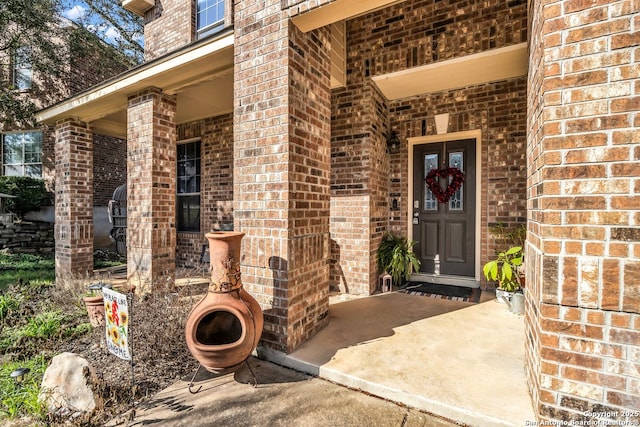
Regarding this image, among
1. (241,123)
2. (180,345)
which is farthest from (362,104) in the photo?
(180,345)

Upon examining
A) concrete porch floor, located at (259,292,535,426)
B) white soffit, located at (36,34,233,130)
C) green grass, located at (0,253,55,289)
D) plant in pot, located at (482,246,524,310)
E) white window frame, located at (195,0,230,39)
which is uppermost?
white window frame, located at (195,0,230,39)

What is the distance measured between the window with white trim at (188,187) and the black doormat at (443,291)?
4570mm

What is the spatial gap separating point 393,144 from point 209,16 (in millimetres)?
4864

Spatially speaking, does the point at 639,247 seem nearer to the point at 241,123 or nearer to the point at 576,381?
the point at 576,381

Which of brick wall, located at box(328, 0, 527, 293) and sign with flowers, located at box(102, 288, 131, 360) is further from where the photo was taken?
brick wall, located at box(328, 0, 527, 293)

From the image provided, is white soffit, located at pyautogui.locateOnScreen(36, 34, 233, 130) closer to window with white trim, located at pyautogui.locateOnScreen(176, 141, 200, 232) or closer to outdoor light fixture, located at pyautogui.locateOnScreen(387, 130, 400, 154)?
window with white trim, located at pyautogui.locateOnScreen(176, 141, 200, 232)

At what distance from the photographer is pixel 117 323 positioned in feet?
7.50

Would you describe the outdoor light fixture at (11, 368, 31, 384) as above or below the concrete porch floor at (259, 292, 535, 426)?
below

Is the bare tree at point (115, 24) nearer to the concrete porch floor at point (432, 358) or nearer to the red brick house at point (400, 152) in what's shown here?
the red brick house at point (400, 152)

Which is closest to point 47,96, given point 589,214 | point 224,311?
point 224,311

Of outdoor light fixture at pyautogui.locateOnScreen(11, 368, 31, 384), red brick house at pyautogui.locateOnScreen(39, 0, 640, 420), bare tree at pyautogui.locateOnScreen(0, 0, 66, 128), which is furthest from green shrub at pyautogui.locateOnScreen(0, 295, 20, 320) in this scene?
bare tree at pyautogui.locateOnScreen(0, 0, 66, 128)

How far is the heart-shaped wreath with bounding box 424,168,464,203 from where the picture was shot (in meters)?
4.52

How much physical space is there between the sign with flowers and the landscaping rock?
0.22 meters

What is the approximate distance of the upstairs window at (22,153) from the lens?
9.16m
